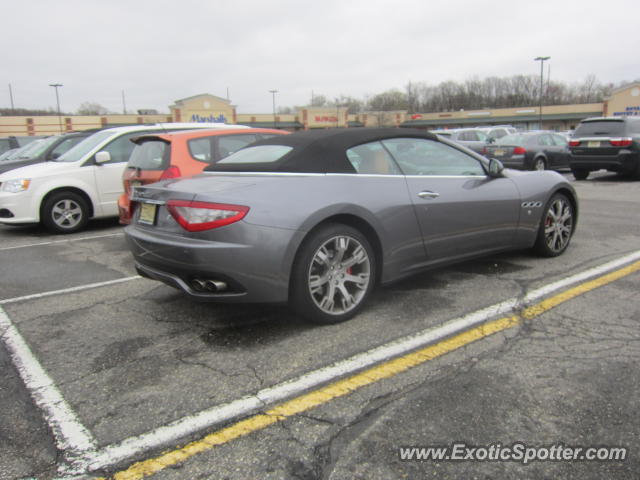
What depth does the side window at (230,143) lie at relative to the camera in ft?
21.2

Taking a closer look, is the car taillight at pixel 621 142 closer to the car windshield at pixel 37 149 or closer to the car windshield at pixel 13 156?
the car windshield at pixel 37 149

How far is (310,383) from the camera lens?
270cm

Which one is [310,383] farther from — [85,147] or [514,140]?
[514,140]

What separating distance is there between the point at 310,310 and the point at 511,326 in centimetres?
139

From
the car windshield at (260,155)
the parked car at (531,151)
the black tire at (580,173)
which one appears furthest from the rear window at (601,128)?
the car windshield at (260,155)

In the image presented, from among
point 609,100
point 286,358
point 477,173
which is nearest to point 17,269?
point 286,358

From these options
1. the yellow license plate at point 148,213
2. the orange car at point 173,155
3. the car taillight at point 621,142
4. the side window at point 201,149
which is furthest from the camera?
the car taillight at point 621,142

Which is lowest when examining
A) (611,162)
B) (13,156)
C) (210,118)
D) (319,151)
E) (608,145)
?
(611,162)

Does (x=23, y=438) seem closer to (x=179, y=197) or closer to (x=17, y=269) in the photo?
(x=179, y=197)

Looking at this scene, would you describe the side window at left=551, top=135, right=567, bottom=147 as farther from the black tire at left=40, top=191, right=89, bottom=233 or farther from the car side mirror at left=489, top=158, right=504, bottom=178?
the black tire at left=40, top=191, right=89, bottom=233

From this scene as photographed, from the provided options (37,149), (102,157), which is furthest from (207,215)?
(37,149)

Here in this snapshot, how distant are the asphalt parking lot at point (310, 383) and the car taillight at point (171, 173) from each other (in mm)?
1824

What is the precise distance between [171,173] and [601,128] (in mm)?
12070

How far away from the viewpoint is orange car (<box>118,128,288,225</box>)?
6.04 m
